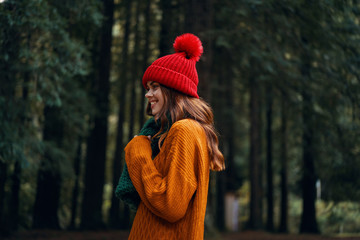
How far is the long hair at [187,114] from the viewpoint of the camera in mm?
2723

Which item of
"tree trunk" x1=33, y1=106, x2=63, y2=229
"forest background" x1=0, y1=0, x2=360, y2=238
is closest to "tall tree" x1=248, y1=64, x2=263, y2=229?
"forest background" x1=0, y1=0, x2=360, y2=238

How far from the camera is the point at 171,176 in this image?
244 centimetres

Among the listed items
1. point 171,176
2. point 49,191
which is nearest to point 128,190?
point 171,176

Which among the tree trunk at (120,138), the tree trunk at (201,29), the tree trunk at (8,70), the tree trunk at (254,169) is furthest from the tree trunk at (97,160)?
the tree trunk at (254,169)

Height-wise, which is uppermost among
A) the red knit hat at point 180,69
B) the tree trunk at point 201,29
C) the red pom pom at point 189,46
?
the tree trunk at point 201,29

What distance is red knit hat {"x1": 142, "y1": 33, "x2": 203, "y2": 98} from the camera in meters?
2.76

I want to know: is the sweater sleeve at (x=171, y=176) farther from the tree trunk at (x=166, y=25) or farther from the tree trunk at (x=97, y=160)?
the tree trunk at (x=97, y=160)

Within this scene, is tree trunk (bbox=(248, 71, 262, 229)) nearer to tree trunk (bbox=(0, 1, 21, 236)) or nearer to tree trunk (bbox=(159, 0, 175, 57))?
tree trunk (bbox=(159, 0, 175, 57))

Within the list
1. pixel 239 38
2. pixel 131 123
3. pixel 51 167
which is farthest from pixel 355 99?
pixel 131 123

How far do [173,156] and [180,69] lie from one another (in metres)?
0.66

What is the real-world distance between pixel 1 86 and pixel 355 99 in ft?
24.5

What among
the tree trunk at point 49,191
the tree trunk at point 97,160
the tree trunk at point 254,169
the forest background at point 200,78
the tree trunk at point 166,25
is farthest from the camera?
the tree trunk at point 254,169

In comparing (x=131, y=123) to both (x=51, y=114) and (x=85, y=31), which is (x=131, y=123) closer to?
(x=51, y=114)

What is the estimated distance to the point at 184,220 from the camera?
8.34 ft
